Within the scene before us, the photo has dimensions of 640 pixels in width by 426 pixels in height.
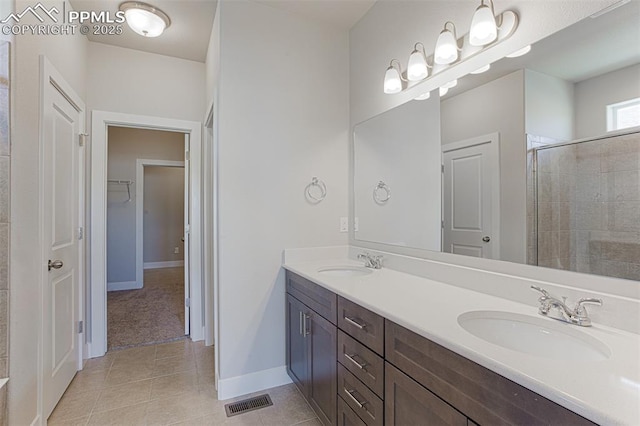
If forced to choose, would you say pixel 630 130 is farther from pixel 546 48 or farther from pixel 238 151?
pixel 238 151

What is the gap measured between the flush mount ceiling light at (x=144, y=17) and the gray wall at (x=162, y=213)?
15.4ft

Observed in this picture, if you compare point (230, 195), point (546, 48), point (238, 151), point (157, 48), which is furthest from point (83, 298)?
point (546, 48)

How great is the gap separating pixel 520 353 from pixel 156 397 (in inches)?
88.5

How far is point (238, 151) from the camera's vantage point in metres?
2.17

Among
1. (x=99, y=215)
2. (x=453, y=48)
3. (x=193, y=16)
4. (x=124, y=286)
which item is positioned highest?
(x=193, y=16)

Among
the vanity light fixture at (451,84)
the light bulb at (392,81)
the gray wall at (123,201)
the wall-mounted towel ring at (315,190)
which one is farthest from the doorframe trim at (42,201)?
the gray wall at (123,201)

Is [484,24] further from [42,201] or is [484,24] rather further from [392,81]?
[42,201]

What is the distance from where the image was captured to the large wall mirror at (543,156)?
3.49ft

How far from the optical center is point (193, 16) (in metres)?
2.37

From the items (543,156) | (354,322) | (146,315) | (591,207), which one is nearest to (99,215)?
(146,315)

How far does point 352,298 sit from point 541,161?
98cm

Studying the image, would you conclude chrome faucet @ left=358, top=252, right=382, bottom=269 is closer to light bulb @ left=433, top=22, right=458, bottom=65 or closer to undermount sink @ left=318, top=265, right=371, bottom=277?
undermount sink @ left=318, top=265, right=371, bottom=277

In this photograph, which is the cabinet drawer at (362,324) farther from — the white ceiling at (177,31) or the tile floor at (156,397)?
the white ceiling at (177,31)

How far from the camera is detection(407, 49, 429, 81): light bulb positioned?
178 cm
